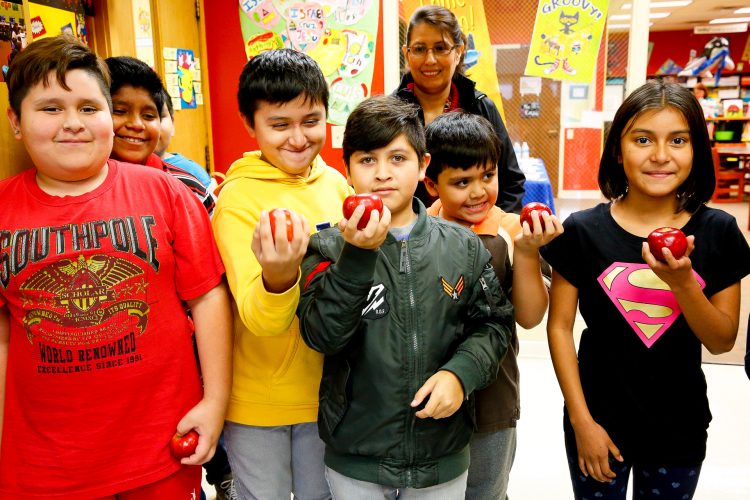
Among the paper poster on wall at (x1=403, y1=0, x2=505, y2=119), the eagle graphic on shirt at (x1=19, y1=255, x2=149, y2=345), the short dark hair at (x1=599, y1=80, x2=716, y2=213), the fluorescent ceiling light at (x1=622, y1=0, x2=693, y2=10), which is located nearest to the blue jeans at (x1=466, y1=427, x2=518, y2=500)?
the short dark hair at (x1=599, y1=80, x2=716, y2=213)

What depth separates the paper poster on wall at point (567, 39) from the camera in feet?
12.3

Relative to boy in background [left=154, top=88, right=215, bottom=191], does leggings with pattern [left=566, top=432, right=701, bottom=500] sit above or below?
below

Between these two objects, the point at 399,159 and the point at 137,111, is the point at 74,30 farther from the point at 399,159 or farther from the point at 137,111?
the point at 399,159

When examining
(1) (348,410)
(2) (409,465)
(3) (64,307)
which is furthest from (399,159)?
(3) (64,307)

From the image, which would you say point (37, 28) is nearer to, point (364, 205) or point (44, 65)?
point (44, 65)

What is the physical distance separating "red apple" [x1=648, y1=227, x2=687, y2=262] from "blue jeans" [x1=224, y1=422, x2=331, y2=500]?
89 cm

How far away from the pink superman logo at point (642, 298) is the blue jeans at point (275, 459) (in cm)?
82

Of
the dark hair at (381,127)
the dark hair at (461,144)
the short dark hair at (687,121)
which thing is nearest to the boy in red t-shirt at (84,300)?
the dark hair at (381,127)

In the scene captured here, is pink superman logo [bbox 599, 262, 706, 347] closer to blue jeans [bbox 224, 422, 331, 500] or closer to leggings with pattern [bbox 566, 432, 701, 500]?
leggings with pattern [bbox 566, 432, 701, 500]

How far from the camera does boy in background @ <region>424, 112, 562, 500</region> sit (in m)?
1.56

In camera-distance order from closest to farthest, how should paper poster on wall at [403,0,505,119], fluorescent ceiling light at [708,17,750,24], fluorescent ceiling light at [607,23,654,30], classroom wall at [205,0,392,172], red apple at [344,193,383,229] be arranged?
1. red apple at [344,193,383,229]
2. fluorescent ceiling light at [607,23,654,30]
3. paper poster on wall at [403,0,505,119]
4. classroom wall at [205,0,392,172]
5. fluorescent ceiling light at [708,17,750,24]

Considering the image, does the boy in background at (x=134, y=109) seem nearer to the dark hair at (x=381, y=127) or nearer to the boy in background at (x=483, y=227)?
the dark hair at (x=381, y=127)

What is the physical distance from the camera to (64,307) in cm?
125

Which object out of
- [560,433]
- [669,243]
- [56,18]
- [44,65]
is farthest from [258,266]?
[560,433]
